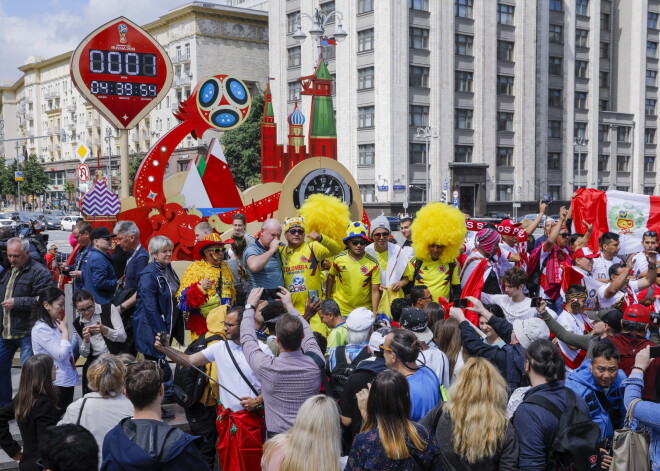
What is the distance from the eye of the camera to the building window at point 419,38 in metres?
47.6

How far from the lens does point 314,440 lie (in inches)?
138

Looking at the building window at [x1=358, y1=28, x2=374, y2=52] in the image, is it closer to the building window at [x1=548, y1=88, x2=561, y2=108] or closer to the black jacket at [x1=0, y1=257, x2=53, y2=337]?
the building window at [x1=548, y1=88, x2=561, y2=108]

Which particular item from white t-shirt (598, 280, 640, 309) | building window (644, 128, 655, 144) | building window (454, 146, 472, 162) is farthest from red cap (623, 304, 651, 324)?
building window (644, 128, 655, 144)

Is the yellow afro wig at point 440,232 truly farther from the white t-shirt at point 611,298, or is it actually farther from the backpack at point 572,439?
the backpack at point 572,439

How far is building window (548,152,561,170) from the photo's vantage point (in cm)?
5545

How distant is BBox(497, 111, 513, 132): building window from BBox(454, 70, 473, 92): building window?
11.2 feet

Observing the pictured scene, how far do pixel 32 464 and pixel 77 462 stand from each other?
2.02m

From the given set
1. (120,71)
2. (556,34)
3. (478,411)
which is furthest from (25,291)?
(556,34)

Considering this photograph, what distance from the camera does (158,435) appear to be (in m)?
3.50

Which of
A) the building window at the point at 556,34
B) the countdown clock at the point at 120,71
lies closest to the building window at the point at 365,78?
the building window at the point at 556,34

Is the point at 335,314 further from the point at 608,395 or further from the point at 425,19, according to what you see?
the point at 425,19

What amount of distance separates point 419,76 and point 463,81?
12.9 ft

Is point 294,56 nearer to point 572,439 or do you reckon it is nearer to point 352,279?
point 352,279

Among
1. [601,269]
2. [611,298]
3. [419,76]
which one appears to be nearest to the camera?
[611,298]
